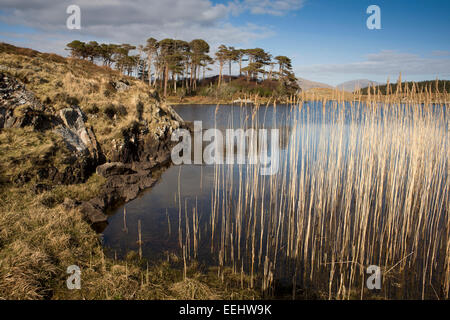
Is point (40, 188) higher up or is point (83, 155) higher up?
point (83, 155)

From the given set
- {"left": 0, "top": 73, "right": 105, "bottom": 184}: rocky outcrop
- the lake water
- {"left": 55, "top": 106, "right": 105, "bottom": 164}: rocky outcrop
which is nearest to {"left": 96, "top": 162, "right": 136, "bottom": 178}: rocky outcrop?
{"left": 0, "top": 73, "right": 105, "bottom": 184}: rocky outcrop

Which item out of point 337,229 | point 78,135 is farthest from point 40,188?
point 337,229

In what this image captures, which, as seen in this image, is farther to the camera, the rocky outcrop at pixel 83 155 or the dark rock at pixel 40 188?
the rocky outcrop at pixel 83 155

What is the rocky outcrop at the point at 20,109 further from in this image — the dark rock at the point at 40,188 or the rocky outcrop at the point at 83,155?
the dark rock at the point at 40,188

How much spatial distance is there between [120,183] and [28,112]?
3.93m

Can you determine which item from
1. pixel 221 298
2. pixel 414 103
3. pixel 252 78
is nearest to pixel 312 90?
pixel 414 103

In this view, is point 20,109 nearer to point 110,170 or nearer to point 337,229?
point 110,170

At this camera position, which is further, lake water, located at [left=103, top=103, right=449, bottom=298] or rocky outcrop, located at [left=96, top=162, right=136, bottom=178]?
rocky outcrop, located at [left=96, top=162, right=136, bottom=178]

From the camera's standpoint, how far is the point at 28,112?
8.77 m

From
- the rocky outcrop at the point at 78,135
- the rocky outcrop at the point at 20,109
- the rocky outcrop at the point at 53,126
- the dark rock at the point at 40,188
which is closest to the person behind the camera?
the dark rock at the point at 40,188

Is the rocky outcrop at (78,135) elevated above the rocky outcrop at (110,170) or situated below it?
above

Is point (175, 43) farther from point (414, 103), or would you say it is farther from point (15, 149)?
point (414, 103)

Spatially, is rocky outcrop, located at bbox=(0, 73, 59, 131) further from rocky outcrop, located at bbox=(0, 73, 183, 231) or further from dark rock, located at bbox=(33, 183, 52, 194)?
dark rock, located at bbox=(33, 183, 52, 194)

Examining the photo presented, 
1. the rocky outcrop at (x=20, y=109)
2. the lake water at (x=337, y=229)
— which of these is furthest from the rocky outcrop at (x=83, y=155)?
the lake water at (x=337, y=229)
